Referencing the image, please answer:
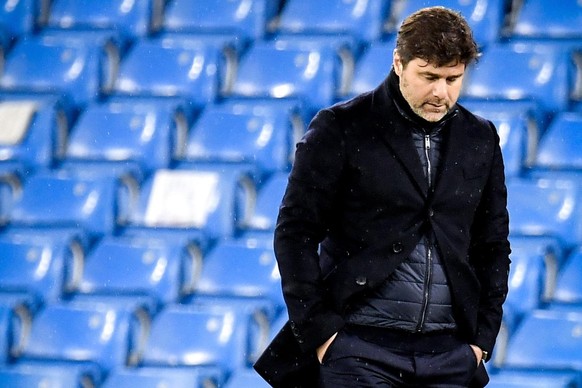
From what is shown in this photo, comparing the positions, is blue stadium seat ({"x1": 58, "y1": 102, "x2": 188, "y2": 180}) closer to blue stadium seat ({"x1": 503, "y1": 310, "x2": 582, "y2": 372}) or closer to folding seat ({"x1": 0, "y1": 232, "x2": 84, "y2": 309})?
folding seat ({"x1": 0, "y1": 232, "x2": 84, "y2": 309})

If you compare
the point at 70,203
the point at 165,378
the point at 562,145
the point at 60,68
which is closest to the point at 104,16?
the point at 60,68

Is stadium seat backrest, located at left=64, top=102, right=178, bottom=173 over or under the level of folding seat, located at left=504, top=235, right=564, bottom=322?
over

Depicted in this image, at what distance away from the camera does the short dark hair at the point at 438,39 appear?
1.86 m

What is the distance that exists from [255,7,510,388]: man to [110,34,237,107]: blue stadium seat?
2.03 metres

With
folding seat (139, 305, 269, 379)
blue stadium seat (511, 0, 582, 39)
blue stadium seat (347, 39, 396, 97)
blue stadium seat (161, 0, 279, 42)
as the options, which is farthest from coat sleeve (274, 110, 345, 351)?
blue stadium seat (161, 0, 279, 42)

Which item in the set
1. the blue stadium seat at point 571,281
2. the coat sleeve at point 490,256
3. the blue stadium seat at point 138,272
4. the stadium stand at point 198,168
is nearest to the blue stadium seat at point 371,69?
the stadium stand at point 198,168

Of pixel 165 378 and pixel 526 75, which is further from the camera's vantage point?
pixel 526 75

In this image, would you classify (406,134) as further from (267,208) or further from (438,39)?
(267,208)

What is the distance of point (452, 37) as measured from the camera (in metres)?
1.87

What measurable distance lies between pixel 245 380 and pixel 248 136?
2.87ft

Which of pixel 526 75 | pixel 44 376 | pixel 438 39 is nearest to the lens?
pixel 438 39

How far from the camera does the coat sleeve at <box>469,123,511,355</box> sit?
6.64 ft

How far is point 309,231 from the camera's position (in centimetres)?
195

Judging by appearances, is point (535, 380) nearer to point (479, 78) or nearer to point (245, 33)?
point (479, 78)
